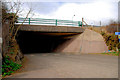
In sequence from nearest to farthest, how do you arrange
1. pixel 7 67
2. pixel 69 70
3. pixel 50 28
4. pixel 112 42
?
pixel 7 67
pixel 69 70
pixel 50 28
pixel 112 42

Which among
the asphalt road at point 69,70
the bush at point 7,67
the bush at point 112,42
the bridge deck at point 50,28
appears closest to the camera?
the asphalt road at point 69,70

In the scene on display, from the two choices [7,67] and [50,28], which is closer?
[7,67]

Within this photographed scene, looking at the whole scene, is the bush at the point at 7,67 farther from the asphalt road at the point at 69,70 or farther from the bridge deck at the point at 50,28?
the bridge deck at the point at 50,28

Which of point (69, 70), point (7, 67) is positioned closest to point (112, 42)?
point (69, 70)

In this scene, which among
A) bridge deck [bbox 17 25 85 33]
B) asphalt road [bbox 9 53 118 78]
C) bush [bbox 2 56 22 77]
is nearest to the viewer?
asphalt road [bbox 9 53 118 78]

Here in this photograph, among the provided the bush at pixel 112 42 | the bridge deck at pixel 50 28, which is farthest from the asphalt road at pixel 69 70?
the bush at pixel 112 42

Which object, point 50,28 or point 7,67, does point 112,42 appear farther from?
point 7,67

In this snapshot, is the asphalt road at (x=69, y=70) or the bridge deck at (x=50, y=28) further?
the bridge deck at (x=50, y=28)

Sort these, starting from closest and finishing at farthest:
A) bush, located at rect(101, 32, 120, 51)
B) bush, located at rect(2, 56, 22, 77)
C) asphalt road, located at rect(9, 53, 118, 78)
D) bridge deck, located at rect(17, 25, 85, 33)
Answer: asphalt road, located at rect(9, 53, 118, 78)
bush, located at rect(2, 56, 22, 77)
bridge deck, located at rect(17, 25, 85, 33)
bush, located at rect(101, 32, 120, 51)

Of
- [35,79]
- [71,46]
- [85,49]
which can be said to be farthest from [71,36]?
[35,79]

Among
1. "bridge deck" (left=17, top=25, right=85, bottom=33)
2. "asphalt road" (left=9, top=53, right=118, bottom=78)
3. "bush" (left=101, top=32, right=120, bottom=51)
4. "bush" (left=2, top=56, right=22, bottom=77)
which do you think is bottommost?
"asphalt road" (left=9, top=53, right=118, bottom=78)

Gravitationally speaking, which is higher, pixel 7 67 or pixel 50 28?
pixel 50 28

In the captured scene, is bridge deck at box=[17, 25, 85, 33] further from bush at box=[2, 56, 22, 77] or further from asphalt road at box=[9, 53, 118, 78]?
bush at box=[2, 56, 22, 77]

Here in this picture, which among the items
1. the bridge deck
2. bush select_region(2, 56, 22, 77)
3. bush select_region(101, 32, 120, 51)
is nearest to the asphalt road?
bush select_region(2, 56, 22, 77)
